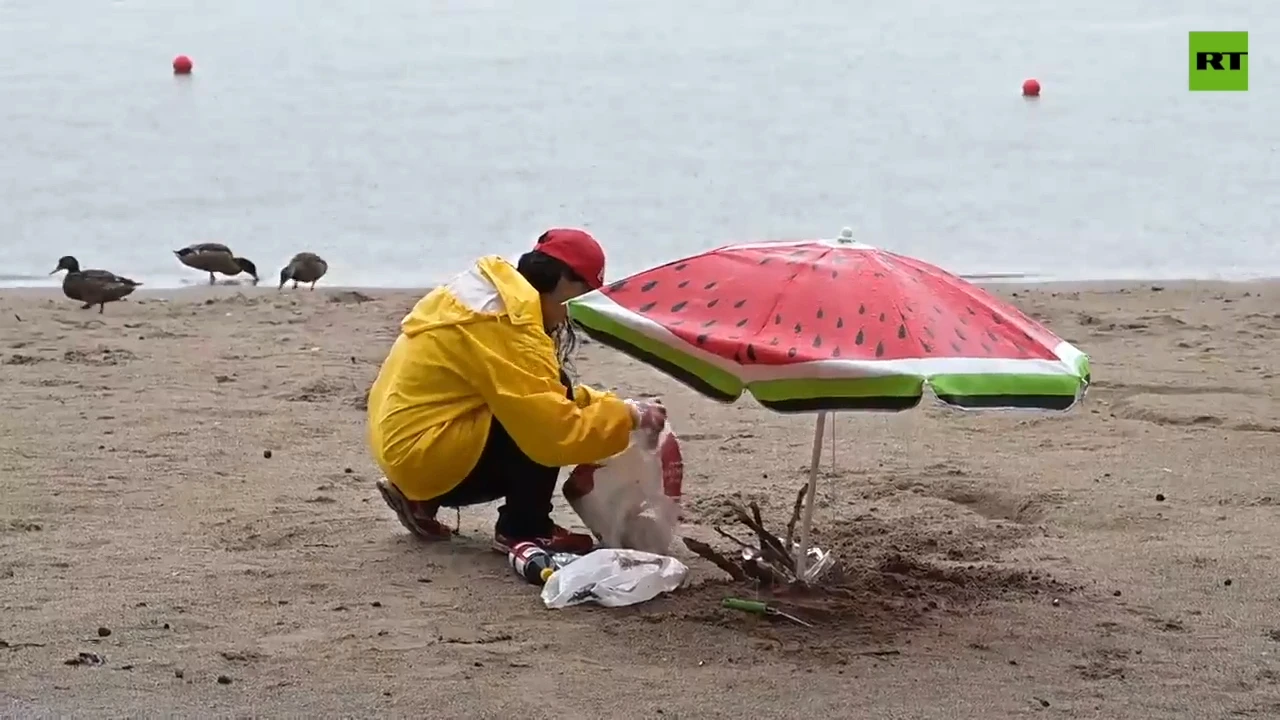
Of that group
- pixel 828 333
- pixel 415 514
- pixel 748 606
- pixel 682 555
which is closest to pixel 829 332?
pixel 828 333

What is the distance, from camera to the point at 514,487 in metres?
4.11

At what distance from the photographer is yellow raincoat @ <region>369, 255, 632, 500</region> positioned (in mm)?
3834

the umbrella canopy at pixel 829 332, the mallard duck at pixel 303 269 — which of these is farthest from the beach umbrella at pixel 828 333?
the mallard duck at pixel 303 269

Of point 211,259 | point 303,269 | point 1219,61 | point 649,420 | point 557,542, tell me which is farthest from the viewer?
point 1219,61

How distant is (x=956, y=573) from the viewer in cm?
411

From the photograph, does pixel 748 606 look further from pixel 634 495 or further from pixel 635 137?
pixel 635 137

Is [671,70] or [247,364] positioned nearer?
[247,364]

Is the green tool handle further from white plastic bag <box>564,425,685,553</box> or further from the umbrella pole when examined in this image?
white plastic bag <box>564,425,685,553</box>

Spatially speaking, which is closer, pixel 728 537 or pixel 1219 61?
pixel 728 537

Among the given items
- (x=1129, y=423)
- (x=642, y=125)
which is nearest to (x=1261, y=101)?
(x=642, y=125)

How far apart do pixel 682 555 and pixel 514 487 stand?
500 millimetres

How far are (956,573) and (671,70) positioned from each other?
1566 centimetres

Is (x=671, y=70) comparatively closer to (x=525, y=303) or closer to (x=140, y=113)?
(x=140, y=113)

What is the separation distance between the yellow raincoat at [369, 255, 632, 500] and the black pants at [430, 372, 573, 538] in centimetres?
4
